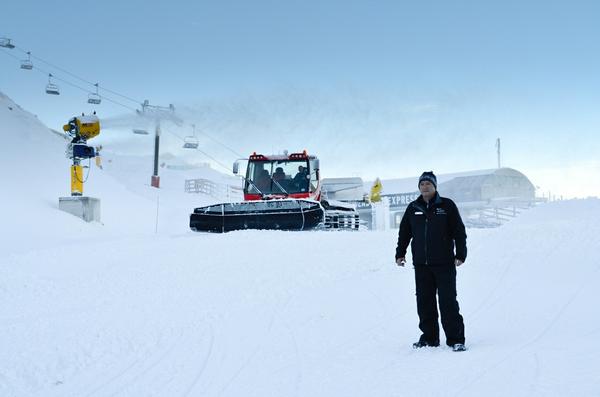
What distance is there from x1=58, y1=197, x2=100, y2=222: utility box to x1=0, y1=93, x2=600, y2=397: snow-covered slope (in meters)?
7.21

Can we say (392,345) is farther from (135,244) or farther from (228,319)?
(135,244)

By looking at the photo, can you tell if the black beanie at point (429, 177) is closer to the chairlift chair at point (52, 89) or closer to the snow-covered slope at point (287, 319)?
the snow-covered slope at point (287, 319)

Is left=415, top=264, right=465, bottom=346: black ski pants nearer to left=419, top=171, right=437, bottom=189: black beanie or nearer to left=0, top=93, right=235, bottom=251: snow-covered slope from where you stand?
left=419, top=171, right=437, bottom=189: black beanie

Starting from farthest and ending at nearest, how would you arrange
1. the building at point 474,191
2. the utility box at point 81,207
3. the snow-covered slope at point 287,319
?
the building at point 474,191 < the utility box at point 81,207 < the snow-covered slope at point 287,319

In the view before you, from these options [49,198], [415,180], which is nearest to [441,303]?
[49,198]

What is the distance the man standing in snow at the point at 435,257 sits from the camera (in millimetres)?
5422

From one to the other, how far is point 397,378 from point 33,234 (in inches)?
594

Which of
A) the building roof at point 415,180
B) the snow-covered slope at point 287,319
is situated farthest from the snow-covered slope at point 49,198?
the building roof at point 415,180

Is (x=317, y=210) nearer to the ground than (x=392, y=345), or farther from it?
farther from it

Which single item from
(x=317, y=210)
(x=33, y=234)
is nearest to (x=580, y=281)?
(x=317, y=210)

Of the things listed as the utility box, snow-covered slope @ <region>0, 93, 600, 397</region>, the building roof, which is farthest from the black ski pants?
the building roof

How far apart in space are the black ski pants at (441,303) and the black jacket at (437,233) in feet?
0.31

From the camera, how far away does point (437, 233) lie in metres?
5.48

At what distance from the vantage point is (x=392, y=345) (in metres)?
5.70
